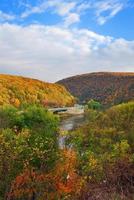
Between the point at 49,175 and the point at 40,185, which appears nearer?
the point at 40,185

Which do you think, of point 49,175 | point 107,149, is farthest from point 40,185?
point 107,149

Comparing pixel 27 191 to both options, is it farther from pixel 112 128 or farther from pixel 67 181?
pixel 112 128

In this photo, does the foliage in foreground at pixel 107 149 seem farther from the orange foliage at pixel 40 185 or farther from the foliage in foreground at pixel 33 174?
the foliage in foreground at pixel 33 174

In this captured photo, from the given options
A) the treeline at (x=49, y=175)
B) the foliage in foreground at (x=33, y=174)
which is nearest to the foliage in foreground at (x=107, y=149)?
the treeline at (x=49, y=175)

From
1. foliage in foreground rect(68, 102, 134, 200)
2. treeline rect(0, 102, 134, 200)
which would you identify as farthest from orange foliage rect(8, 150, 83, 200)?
foliage in foreground rect(68, 102, 134, 200)

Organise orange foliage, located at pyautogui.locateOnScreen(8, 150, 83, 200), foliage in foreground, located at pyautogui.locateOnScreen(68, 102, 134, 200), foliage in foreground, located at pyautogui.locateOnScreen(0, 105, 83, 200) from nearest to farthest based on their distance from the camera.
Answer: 1. orange foliage, located at pyautogui.locateOnScreen(8, 150, 83, 200)
2. foliage in foreground, located at pyautogui.locateOnScreen(0, 105, 83, 200)
3. foliage in foreground, located at pyautogui.locateOnScreen(68, 102, 134, 200)

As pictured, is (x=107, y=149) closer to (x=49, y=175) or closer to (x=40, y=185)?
(x=49, y=175)

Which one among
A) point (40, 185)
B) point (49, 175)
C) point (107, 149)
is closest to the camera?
point (40, 185)

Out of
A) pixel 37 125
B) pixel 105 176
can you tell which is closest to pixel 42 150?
pixel 105 176

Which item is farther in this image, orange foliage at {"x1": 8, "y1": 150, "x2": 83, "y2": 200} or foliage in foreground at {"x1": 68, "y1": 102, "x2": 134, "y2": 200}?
foliage in foreground at {"x1": 68, "y1": 102, "x2": 134, "y2": 200}

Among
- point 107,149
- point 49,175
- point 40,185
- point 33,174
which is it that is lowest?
point 107,149

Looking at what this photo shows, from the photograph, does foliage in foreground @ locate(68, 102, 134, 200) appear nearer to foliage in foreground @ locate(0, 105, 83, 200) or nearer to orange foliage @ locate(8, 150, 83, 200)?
orange foliage @ locate(8, 150, 83, 200)

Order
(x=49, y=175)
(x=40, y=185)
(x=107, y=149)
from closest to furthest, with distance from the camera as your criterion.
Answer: (x=40, y=185) < (x=49, y=175) < (x=107, y=149)

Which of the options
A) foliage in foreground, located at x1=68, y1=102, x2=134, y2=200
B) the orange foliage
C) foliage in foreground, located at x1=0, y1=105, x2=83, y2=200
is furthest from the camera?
foliage in foreground, located at x1=68, y1=102, x2=134, y2=200
